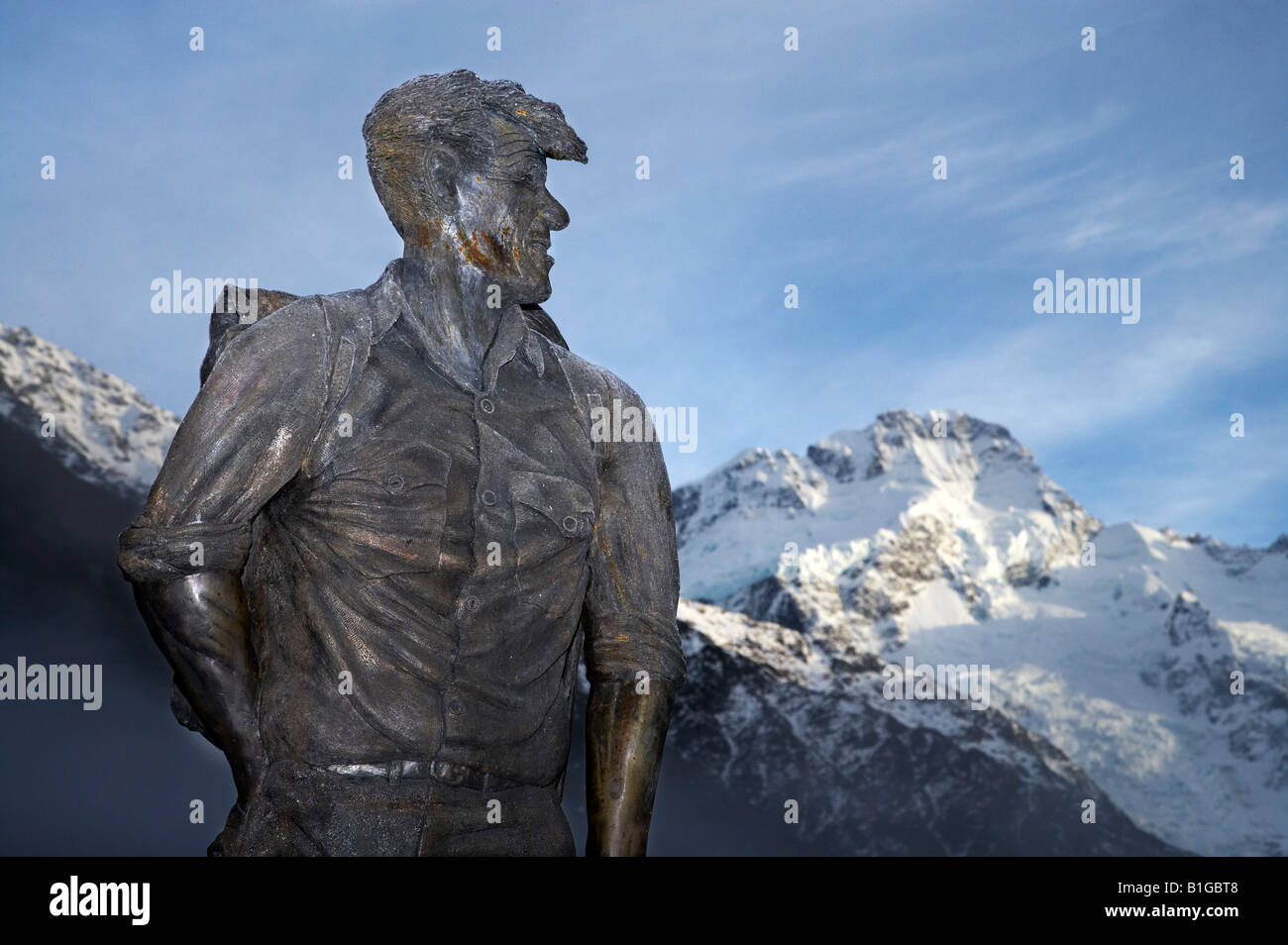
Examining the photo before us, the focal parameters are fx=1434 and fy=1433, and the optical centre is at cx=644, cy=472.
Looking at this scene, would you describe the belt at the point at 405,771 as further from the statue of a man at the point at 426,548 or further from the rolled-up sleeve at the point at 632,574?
the rolled-up sleeve at the point at 632,574

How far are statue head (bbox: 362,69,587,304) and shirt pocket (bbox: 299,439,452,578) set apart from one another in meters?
0.70

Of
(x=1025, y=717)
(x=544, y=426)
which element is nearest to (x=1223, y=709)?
(x=1025, y=717)

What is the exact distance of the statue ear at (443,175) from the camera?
453 cm

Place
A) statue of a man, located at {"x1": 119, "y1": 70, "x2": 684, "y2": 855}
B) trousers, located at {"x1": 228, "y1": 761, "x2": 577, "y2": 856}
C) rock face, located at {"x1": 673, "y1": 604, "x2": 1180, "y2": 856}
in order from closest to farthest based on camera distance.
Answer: trousers, located at {"x1": 228, "y1": 761, "x2": 577, "y2": 856}, statue of a man, located at {"x1": 119, "y1": 70, "x2": 684, "y2": 855}, rock face, located at {"x1": 673, "y1": 604, "x2": 1180, "y2": 856}

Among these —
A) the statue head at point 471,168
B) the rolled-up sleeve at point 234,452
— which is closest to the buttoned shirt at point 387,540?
the rolled-up sleeve at point 234,452

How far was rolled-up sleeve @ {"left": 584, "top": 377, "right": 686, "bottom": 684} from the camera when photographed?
461 cm

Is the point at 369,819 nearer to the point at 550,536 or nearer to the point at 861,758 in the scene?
the point at 550,536

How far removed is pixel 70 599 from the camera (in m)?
34.2

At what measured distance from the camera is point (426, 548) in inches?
167

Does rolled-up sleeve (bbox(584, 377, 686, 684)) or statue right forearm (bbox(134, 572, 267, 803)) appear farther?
rolled-up sleeve (bbox(584, 377, 686, 684))

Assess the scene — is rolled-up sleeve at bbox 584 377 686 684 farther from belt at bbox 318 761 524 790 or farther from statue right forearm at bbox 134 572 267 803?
statue right forearm at bbox 134 572 267 803

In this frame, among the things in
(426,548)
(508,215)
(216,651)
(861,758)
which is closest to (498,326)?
(508,215)

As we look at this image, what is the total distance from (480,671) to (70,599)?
1291 inches

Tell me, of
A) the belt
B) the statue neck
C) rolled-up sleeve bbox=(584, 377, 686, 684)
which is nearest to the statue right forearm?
the belt
